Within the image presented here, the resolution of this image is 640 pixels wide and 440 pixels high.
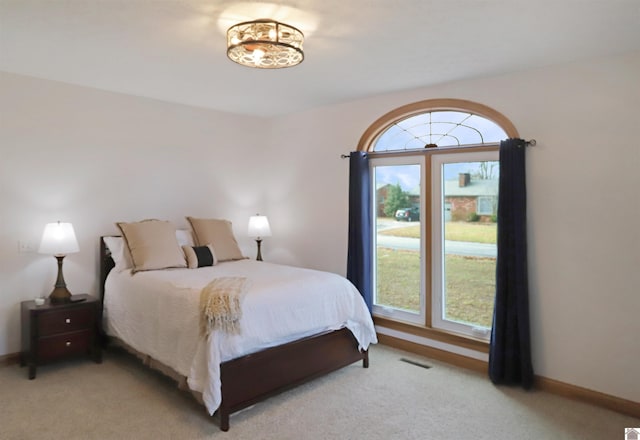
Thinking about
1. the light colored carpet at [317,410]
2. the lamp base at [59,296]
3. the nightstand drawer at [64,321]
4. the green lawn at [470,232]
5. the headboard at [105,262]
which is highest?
the green lawn at [470,232]

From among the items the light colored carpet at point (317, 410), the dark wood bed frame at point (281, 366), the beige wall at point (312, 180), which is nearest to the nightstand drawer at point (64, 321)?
the light colored carpet at point (317, 410)

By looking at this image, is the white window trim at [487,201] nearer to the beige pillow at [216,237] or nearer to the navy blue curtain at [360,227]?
the navy blue curtain at [360,227]

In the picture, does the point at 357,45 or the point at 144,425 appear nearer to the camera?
the point at 144,425

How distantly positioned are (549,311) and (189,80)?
3.44 meters

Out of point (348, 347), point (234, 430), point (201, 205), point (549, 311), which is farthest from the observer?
point (201, 205)

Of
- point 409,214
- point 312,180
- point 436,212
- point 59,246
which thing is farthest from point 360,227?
point 59,246

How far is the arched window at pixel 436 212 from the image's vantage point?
12.0ft

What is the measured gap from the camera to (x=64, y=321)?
137 inches

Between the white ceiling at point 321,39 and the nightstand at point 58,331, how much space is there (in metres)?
1.92

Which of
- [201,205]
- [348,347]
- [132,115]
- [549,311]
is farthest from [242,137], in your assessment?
[549,311]

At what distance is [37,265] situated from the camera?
3.72 m

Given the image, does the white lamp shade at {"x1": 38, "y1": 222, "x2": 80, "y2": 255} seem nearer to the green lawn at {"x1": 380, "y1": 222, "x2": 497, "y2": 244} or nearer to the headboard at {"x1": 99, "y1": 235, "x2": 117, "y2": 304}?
the headboard at {"x1": 99, "y1": 235, "x2": 117, "y2": 304}

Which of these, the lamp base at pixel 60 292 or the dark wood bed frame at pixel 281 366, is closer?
the dark wood bed frame at pixel 281 366

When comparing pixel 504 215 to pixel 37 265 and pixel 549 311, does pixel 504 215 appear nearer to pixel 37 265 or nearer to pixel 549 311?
pixel 549 311
